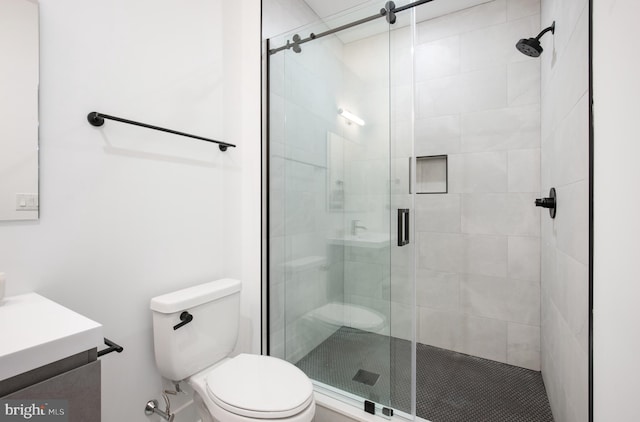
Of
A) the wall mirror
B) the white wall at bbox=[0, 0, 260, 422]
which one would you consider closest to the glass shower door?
the white wall at bbox=[0, 0, 260, 422]

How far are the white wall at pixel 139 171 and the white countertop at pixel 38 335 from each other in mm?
205

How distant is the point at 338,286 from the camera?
66.8 inches

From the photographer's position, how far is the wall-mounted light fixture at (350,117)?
1580 mm

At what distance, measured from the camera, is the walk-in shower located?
149 centimetres

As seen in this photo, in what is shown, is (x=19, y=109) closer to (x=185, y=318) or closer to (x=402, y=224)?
(x=185, y=318)

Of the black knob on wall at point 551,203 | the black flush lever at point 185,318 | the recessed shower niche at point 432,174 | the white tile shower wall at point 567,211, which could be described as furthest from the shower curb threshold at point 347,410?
the recessed shower niche at point 432,174

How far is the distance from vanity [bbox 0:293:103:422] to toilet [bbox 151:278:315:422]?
46cm

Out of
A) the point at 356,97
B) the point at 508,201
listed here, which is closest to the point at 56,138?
the point at 356,97

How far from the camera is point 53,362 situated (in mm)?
702

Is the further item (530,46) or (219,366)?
(530,46)

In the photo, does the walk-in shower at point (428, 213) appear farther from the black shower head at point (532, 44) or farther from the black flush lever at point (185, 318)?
the black flush lever at point (185, 318)

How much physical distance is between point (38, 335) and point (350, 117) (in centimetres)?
145

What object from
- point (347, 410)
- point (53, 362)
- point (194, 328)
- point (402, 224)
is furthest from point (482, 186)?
point (53, 362)

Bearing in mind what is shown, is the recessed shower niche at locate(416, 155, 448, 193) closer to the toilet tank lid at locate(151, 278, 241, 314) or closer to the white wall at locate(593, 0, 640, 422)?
the white wall at locate(593, 0, 640, 422)
